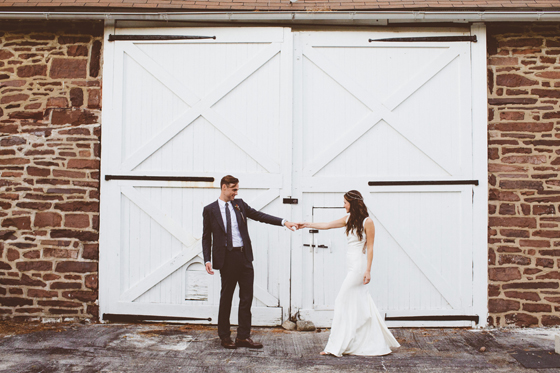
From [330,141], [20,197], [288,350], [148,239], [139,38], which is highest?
[139,38]

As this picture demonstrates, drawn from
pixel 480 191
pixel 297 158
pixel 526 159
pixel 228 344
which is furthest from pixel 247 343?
pixel 526 159

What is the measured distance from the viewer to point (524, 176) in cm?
553

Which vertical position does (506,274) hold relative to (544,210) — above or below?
below

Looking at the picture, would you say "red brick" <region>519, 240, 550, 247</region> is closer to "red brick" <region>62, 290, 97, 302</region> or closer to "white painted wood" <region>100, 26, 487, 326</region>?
"white painted wood" <region>100, 26, 487, 326</region>

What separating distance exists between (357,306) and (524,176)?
111 inches

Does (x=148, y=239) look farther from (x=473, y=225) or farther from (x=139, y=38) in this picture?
(x=473, y=225)

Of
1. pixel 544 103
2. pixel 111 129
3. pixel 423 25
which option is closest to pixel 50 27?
pixel 111 129

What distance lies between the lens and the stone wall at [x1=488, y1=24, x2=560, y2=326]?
18.0 feet

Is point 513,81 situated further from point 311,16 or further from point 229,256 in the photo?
point 229,256

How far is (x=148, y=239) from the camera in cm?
566

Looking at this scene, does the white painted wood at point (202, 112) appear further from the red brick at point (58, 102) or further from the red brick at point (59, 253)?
the red brick at point (59, 253)

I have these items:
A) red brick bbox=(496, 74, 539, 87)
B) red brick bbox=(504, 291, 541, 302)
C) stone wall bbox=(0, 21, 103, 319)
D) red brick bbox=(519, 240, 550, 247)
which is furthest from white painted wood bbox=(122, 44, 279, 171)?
red brick bbox=(504, 291, 541, 302)

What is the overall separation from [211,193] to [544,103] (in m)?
4.35

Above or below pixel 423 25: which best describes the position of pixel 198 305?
below
